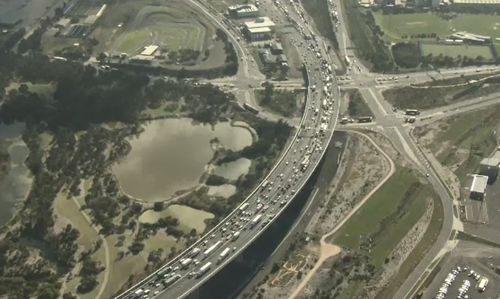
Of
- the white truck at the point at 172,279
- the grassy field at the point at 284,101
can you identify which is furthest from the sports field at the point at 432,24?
the white truck at the point at 172,279

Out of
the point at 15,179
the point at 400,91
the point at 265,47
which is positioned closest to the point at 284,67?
the point at 265,47

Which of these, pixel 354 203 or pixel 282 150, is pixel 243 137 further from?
pixel 354 203

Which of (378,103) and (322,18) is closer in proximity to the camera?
(378,103)

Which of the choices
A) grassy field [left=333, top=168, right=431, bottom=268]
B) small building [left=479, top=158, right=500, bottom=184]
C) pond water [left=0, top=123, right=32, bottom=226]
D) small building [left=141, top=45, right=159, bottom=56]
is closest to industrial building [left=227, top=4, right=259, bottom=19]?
small building [left=141, top=45, right=159, bottom=56]

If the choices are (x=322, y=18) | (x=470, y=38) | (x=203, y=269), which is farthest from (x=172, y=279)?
(x=470, y=38)

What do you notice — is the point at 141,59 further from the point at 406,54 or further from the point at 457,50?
the point at 457,50

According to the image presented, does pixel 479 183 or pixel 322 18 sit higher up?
pixel 322 18
